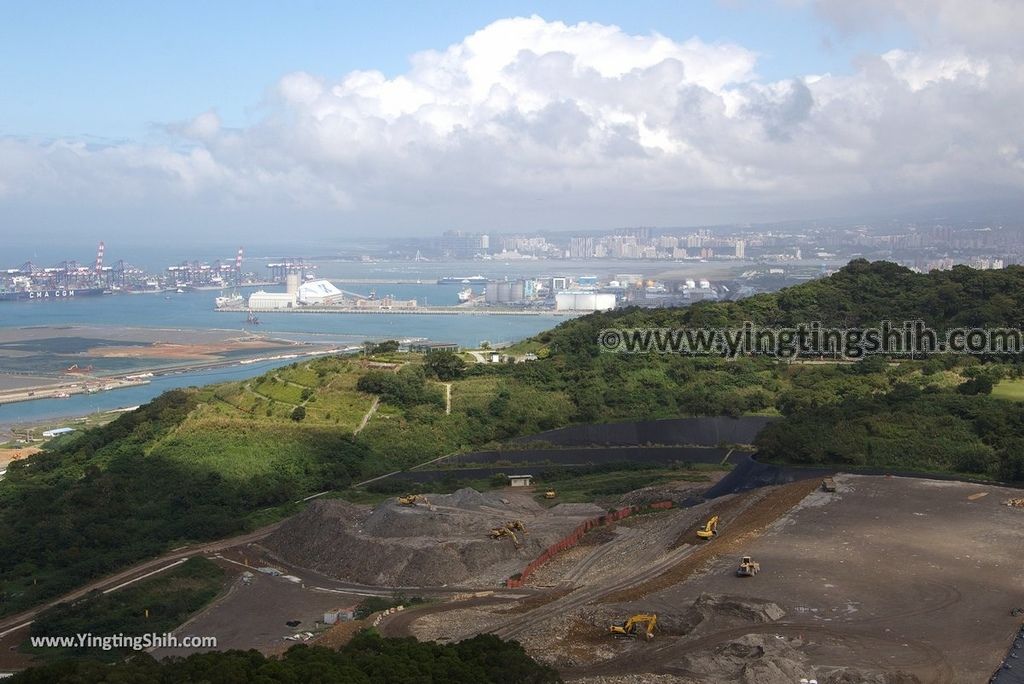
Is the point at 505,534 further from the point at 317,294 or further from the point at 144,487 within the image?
the point at 317,294

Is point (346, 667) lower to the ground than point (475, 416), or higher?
higher

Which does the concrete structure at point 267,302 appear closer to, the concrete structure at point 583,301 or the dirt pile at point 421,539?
the concrete structure at point 583,301

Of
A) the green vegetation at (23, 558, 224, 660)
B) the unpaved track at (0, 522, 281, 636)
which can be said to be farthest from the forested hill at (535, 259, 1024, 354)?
the green vegetation at (23, 558, 224, 660)

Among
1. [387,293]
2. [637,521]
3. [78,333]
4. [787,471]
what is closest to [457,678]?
[637,521]

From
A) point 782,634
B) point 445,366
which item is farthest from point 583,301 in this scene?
point 782,634

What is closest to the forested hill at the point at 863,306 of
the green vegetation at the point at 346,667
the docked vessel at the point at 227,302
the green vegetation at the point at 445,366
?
the green vegetation at the point at 445,366
